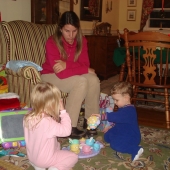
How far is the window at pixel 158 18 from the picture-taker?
6.23 m

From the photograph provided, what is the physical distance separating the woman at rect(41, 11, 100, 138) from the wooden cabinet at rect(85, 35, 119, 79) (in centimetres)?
256

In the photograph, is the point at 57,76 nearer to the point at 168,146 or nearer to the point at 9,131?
the point at 9,131

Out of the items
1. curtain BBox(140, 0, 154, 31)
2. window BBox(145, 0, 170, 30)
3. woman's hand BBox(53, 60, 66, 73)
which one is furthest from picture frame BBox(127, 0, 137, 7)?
woman's hand BBox(53, 60, 66, 73)

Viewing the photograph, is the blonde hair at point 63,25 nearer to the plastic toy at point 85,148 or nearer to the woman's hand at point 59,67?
the woman's hand at point 59,67

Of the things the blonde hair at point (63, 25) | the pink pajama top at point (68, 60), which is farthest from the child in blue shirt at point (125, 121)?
the blonde hair at point (63, 25)

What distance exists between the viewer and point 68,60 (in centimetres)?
245

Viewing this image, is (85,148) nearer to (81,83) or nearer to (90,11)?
(81,83)

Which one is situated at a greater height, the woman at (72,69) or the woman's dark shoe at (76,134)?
the woman at (72,69)

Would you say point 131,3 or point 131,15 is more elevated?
point 131,3

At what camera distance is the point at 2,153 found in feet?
6.60

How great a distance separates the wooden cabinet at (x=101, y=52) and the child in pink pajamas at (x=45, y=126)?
3.59 meters

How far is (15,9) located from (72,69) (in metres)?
1.46

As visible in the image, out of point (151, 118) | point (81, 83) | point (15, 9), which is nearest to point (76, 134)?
point (81, 83)

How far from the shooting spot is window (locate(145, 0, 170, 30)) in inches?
245
